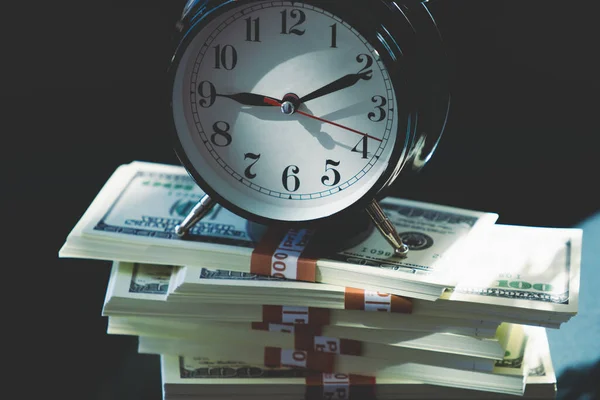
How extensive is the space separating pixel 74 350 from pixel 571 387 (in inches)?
34.4

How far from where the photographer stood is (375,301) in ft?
5.53

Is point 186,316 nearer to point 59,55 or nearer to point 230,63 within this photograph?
point 230,63

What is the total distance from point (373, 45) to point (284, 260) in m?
0.39

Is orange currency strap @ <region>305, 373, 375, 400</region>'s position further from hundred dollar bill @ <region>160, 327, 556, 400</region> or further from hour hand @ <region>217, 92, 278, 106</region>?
hour hand @ <region>217, 92, 278, 106</region>

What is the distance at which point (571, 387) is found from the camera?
1793 millimetres

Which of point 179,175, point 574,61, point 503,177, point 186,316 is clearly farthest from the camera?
point 574,61

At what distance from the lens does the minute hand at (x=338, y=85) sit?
1.60 metres

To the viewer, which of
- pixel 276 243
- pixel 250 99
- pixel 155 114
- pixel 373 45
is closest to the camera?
pixel 373 45

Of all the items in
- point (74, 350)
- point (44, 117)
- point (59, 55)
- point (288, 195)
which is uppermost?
point (59, 55)

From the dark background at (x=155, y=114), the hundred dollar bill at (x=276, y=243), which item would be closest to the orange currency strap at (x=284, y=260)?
the hundred dollar bill at (x=276, y=243)

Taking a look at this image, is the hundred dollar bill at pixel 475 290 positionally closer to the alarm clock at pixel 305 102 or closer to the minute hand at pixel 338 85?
the alarm clock at pixel 305 102

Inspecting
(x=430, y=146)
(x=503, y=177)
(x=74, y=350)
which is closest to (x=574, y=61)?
(x=503, y=177)

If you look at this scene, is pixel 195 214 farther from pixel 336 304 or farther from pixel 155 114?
pixel 155 114

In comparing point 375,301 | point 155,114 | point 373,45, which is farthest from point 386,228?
point 155,114
